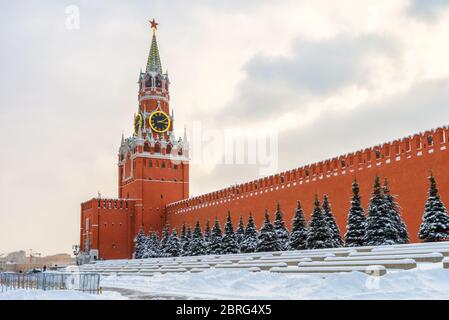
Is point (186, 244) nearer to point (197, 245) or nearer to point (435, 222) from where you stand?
point (197, 245)

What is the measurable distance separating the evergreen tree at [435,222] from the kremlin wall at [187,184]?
2825 mm

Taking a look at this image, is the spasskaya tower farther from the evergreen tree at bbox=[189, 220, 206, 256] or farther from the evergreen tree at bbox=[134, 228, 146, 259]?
the evergreen tree at bbox=[189, 220, 206, 256]

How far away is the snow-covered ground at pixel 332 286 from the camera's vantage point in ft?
32.5

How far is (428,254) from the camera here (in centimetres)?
1310

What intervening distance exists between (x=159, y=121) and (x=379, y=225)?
128 feet

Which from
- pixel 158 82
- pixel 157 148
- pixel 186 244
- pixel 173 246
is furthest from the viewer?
pixel 158 82

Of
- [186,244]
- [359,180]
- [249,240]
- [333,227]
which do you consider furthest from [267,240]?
[186,244]

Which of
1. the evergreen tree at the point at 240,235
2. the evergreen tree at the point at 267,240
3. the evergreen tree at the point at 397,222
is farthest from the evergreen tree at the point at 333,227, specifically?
the evergreen tree at the point at 240,235

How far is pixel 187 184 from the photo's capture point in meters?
58.0

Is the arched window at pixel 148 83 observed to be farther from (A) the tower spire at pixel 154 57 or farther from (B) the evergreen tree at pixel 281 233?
(B) the evergreen tree at pixel 281 233

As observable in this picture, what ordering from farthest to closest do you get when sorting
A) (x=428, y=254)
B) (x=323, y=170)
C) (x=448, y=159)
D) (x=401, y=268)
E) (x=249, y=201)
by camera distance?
(x=249, y=201) → (x=323, y=170) → (x=448, y=159) → (x=428, y=254) → (x=401, y=268)
